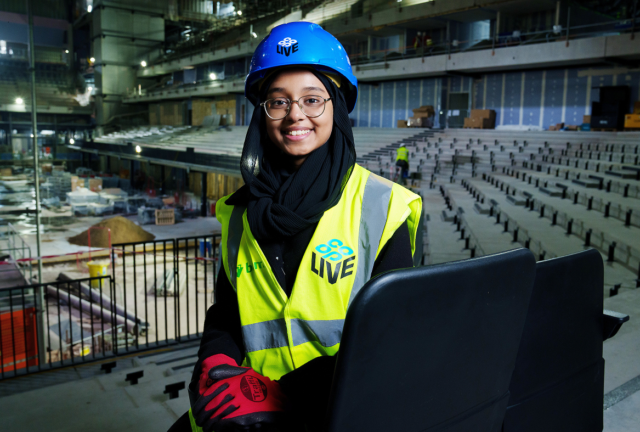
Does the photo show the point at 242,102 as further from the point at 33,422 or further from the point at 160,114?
the point at 33,422

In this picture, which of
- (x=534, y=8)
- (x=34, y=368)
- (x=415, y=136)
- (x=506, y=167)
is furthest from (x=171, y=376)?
(x=534, y=8)

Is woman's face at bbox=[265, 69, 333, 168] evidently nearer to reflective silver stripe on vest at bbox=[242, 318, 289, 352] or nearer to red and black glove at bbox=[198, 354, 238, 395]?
reflective silver stripe on vest at bbox=[242, 318, 289, 352]

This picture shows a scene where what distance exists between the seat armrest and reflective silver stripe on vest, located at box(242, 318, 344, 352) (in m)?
0.78

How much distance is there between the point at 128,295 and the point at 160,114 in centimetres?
3863

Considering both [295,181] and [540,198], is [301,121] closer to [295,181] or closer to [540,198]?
[295,181]

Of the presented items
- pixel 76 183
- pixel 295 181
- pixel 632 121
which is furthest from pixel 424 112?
pixel 295 181

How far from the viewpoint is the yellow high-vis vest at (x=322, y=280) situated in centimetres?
130

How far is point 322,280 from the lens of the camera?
1.30 meters

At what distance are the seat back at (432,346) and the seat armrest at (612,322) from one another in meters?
0.51

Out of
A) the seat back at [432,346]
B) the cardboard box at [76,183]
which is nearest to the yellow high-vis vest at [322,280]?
the seat back at [432,346]

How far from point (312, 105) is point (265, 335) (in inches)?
28.5

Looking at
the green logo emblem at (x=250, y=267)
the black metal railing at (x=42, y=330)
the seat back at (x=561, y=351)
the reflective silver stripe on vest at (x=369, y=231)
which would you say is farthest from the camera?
the black metal railing at (x=42, y=330)

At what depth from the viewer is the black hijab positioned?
4.45 feet

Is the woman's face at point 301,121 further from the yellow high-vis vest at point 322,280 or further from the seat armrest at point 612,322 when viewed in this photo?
the seat armrest at point 612,322
